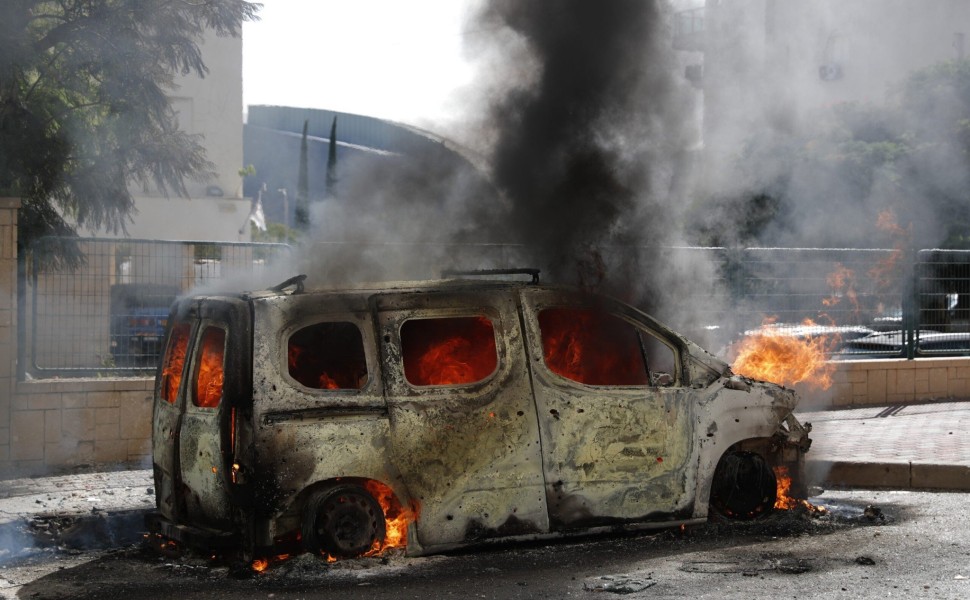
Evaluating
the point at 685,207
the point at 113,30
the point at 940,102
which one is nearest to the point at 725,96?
the point at 940,102

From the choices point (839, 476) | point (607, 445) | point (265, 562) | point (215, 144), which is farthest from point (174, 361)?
point (215, 144)

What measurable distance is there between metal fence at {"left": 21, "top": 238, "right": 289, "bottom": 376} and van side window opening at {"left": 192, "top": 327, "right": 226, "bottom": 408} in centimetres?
379

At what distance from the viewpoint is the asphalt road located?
5664 millimetres

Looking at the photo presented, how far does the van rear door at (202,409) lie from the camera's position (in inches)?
236

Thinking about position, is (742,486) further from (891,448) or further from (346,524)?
(891,448)

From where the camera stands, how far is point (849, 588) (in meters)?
→ 5.59

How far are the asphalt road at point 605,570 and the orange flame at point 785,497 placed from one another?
0.58ft

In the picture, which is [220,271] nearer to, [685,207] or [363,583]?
[685,207]

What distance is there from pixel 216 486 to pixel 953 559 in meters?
4.17

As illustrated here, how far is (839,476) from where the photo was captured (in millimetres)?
9055

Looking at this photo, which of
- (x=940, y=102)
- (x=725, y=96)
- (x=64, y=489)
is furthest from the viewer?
(x=725, y=96)

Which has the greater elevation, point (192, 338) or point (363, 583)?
point (192, 338)

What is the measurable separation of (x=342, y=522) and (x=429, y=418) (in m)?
0.76

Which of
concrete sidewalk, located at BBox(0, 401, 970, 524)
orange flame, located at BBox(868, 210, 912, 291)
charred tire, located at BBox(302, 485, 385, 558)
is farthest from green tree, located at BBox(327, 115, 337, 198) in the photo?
charred tire, located at BBox(302, 485, 385, 558)
